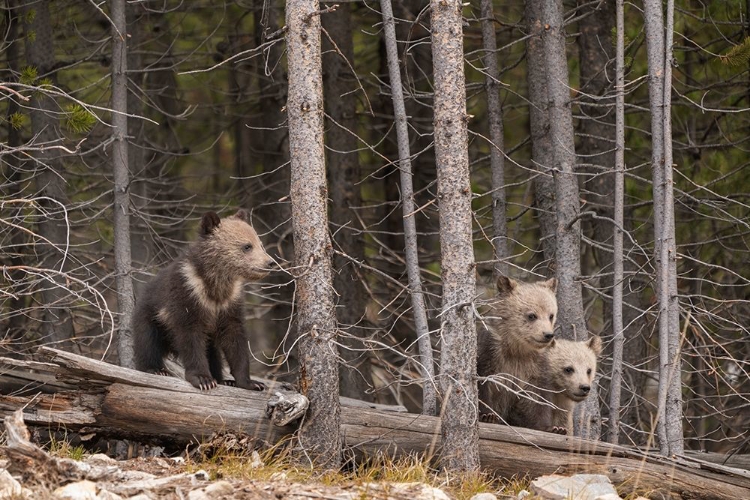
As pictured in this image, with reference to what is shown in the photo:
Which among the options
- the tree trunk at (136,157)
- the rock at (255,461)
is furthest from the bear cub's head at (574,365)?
the tree trunk at (136,157)

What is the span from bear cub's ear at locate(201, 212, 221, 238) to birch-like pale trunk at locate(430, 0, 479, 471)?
218 centimetres

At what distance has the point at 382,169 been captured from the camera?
1347 centimetres

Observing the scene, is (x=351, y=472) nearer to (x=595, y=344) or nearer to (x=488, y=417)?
(x=488, y=417)

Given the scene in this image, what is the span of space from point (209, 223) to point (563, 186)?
330cm

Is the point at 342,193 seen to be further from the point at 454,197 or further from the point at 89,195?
the point at 454,197

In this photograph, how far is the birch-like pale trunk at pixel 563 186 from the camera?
29.4ft

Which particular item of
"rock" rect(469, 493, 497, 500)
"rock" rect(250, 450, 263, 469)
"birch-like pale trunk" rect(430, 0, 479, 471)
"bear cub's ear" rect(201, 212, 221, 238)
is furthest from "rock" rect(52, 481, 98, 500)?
"bear cub's ear" rect(201, 212, 221, 238)

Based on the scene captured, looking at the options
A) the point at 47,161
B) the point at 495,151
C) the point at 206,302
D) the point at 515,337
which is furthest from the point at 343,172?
the point at 206,302

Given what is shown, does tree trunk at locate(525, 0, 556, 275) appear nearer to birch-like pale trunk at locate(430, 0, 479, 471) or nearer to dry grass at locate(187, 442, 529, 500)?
birch-like pale trunk at locate(430, 0, 479, 471)

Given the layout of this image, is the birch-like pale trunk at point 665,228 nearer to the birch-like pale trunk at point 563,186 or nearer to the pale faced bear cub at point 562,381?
A: the pale faced bear cub at point 562,381

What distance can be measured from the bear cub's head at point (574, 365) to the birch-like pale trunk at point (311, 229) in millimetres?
2411

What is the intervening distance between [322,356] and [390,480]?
1.06 meters

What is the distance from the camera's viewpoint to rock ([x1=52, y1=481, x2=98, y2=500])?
541 cm

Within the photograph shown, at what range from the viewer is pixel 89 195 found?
1330 cm
